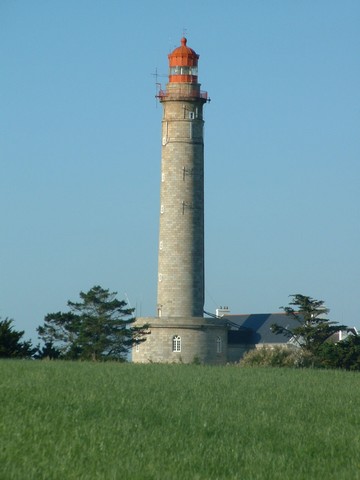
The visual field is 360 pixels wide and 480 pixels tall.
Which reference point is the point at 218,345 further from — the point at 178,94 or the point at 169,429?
the point at 169,429

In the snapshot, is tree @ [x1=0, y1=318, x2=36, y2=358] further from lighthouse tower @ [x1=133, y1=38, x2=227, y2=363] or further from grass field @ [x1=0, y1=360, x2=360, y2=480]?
lighthouse tower @ [x1=133, y1=38, x2=227, y2=363]

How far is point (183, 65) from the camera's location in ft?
263

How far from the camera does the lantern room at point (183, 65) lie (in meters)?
79.6

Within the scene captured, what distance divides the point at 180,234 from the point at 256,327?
2154 centimetres

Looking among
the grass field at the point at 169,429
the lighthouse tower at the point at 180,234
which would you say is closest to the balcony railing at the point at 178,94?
the lighthouse tower at the point at 180,234

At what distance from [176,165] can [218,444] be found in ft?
187

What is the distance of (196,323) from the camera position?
78250 mm

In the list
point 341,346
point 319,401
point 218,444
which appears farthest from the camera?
point 341,346

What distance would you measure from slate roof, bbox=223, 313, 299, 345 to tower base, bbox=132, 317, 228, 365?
12.2 m

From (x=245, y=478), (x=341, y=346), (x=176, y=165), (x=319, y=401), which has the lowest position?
(x=245, y=478)

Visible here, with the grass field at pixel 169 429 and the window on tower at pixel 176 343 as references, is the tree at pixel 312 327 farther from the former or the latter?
the grass field at pixel 169 429

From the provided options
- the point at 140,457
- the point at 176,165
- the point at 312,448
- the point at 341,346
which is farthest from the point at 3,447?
the point at 176,165

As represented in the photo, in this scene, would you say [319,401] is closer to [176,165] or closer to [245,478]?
[245,478]

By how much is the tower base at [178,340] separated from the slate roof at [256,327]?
12.2m
